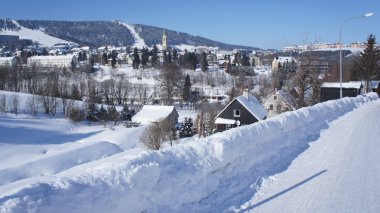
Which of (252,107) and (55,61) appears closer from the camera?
(252,107)

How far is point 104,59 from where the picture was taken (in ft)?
594

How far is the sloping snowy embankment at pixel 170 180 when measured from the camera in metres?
4.52

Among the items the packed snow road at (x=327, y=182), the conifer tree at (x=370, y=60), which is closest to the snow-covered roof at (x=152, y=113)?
the conifer tree at (x=370, y=60)

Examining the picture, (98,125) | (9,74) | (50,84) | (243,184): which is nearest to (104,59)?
(9,74)

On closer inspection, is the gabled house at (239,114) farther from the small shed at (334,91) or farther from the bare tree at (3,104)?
the bare tree at (3,104)

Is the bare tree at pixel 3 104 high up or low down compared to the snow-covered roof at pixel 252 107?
down

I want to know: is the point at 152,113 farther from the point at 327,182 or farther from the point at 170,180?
the point at 170,180

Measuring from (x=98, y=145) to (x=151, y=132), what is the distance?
821 cm

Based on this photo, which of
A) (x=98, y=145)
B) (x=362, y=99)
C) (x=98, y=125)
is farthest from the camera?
(x=98, y=125)

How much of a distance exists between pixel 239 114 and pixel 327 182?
3676 cm

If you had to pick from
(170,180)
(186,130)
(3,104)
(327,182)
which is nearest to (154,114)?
(186,130)

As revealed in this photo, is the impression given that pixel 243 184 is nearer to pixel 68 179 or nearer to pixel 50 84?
pixel 68 179

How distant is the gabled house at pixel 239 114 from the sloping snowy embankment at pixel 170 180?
33740mm

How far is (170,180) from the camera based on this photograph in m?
5.78
